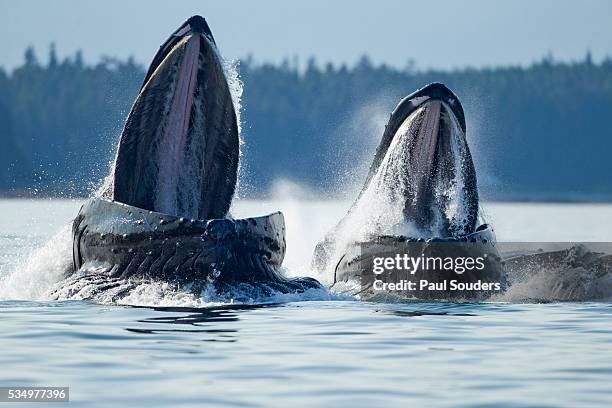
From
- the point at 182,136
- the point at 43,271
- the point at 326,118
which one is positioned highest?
the point at 326,118

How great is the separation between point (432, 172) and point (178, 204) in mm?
3009

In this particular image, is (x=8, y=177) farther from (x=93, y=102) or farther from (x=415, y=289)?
(x=415, y=289)

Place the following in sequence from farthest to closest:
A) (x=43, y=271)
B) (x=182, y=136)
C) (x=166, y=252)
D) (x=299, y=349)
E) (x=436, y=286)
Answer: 1. (x=436, y=286)
2. (x=43, y=271)
3. (x=182, y=136)
4. (x=166, y=252)
5. (x=299, y=349)

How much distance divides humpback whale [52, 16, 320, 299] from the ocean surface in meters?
0.28

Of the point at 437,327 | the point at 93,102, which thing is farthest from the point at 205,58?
the point at 93,102

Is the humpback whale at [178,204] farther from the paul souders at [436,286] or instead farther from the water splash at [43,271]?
the paul souders at [436,286]

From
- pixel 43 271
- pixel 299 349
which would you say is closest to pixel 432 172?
pixel 43 271

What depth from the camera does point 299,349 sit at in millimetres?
11188

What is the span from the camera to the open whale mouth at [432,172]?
1556cm

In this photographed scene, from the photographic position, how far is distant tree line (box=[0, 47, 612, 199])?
5002 inches

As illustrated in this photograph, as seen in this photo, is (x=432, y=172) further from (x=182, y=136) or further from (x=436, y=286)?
(x=182, y=136)

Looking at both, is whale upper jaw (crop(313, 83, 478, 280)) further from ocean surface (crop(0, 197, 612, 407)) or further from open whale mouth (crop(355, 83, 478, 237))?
ocean surface (crop(0, 197, 612, 407))

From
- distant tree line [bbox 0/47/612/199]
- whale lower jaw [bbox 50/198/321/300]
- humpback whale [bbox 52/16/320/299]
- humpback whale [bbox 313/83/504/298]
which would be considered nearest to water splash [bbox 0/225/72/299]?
humpback whale [bbox 52/16/320/299]

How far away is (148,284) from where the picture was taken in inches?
523
